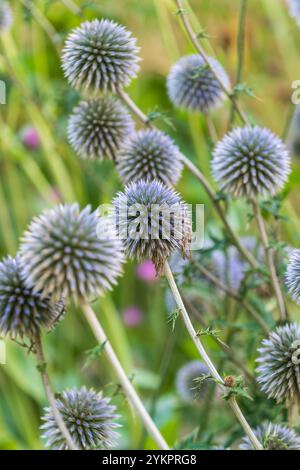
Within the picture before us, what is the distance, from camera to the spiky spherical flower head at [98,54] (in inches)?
58.1

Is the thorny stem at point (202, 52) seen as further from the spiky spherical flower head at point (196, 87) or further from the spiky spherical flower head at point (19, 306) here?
the spiky spherical flower head at point (19, 306)

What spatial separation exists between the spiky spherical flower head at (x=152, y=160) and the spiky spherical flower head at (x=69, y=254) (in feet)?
1.74

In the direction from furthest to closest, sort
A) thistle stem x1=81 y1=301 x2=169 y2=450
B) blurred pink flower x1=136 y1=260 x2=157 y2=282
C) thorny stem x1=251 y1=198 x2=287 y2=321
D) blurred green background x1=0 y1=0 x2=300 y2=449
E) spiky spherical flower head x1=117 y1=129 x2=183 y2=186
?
blurred pink flower x1=136 y1=260 x2=157 y2=282, blurred green background x1=0 y1=0 x2=300 y2=449, spiky spherical flower head x1=117 y1=129 x2=183 y2=186, thorny stem x1=251 y1=198 x2=287 y2=321, thistle stem x1=81 y1=301 x2=169 y2=450

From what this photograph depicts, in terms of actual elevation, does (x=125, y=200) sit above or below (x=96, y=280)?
above

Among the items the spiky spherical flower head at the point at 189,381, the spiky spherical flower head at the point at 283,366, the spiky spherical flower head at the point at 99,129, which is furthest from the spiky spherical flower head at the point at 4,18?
the spiky spherical flower head at the point at 283,366

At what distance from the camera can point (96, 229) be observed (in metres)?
1.02

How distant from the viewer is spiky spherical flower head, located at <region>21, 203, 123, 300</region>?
3.23 feet

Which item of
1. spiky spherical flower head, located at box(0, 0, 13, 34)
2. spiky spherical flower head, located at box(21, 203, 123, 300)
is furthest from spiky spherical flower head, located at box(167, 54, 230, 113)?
spiky spherical flower head, located at box(21, 203, 123, 300)

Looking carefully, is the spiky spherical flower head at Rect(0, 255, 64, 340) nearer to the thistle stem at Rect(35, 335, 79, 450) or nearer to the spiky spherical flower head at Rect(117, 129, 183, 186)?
the thistle stem at Rect(35, 335, 79, 450)

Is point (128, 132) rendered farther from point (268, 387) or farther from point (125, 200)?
point (268, 387)

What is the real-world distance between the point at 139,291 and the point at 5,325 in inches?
90.1

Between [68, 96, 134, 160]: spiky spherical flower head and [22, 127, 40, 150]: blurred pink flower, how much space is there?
39.9 inches
